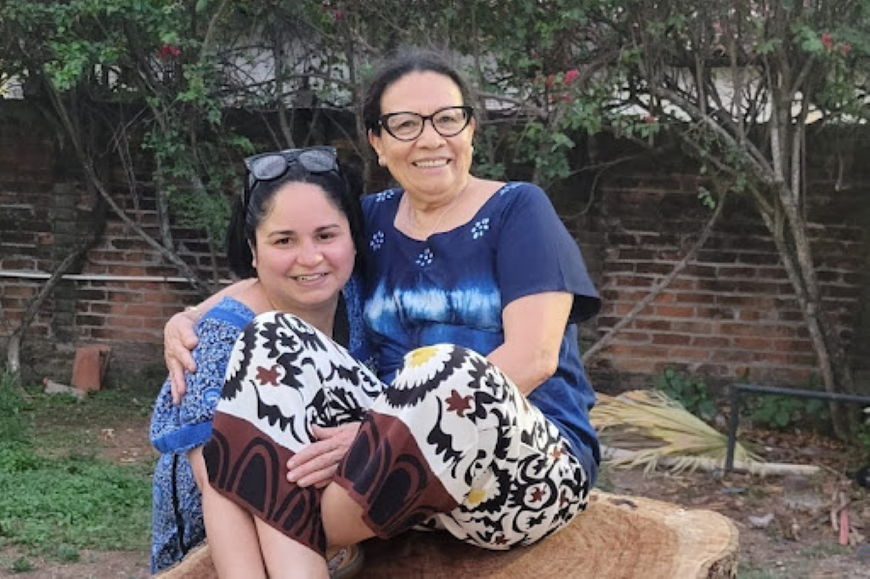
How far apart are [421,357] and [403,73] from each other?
2.49 feet

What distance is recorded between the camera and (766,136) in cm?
551

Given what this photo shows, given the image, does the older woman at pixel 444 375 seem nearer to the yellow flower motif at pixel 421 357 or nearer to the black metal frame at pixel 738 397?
the yellow flower motif at pixel 421 357

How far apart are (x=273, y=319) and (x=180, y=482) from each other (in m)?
0.54

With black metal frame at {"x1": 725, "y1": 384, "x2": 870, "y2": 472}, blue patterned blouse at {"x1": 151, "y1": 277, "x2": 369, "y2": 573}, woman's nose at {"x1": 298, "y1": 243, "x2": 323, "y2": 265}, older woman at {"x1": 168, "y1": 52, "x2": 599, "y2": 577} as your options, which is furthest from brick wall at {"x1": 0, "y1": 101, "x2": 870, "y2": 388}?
woman's nose at {"x1": 298, "y1": 243, "x2": 323, "y2": 265}

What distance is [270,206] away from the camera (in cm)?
250

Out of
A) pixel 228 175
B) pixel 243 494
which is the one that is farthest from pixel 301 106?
pixel 243 494

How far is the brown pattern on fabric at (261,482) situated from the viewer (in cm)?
220

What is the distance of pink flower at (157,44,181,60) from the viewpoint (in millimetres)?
5609

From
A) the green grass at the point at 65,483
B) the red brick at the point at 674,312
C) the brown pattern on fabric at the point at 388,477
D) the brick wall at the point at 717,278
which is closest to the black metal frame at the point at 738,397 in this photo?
the brick wall at the point at 717,278

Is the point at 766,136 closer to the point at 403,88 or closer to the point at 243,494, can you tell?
the point at 403,88

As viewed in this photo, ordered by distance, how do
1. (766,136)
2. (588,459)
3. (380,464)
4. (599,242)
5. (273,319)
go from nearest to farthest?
(380,464) < (273,319) < (588,459) < (766,136) < (599,242)

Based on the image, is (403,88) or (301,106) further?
(301,106)

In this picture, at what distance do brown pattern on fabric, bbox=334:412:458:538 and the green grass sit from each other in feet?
8.51

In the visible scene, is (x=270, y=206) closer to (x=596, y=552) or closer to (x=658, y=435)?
(x=596, y=552)
